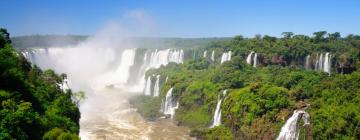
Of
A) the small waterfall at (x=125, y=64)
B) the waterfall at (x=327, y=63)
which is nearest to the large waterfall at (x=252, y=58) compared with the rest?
the waterfall at (x=327, y=63)

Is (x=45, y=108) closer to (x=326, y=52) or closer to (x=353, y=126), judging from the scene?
(x=353, y=126)

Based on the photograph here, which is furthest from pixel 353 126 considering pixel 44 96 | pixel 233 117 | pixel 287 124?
pixel 44 96

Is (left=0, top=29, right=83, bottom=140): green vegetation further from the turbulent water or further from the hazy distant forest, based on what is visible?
the turbulent water

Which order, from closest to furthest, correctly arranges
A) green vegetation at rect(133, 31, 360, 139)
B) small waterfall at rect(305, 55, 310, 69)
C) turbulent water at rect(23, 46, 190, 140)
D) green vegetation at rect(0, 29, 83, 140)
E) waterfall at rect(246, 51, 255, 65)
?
green vegetation at rect(0, 29, 83, 140) < green vegetation at rect(133, 31, 360, 139) < turbulent water at rect(23, 46, 190, 140) < small waterfall at rect(305, 55, 310, 69) < waterfall at rect(246, 51, 255, 65)

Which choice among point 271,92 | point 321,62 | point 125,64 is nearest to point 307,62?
point 321,62

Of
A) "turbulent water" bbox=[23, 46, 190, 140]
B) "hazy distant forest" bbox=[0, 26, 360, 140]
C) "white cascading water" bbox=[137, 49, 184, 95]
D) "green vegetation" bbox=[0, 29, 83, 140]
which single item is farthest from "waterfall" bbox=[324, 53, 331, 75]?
"white cascading water" bbox=[137, 49, 184, 95]

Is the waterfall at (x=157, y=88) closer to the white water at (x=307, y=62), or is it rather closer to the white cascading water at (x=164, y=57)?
the white cascading water at (x=164, y=57)
